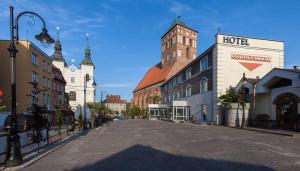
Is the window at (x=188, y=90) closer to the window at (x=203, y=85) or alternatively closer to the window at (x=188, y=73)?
the window at (x=188, y=73)

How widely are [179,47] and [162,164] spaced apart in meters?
72.1

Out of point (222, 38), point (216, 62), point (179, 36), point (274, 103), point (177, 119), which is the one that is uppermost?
point (179, 36)

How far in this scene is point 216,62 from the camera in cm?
3142

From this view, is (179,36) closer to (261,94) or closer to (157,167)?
(261,94)

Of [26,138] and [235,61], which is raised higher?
[235,61]

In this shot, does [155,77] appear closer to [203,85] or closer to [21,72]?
[203,85]

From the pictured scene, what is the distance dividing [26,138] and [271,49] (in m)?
30.2

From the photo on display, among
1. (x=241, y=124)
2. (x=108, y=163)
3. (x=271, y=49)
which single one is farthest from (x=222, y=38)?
(x=108, y=163)

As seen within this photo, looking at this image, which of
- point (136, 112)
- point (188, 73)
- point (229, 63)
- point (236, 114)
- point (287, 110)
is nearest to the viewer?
point (287, 110)

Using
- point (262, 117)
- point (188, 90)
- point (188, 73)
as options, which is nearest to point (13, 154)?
point (262, 117)

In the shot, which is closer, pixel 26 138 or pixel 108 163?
pixel 108 163

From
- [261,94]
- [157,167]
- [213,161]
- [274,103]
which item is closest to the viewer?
[157,167]

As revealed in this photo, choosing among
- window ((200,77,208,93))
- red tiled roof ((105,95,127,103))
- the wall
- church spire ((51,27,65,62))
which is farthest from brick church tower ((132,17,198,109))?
red tiled roof ((105,95,127,103))

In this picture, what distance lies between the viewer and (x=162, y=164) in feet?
27.9
